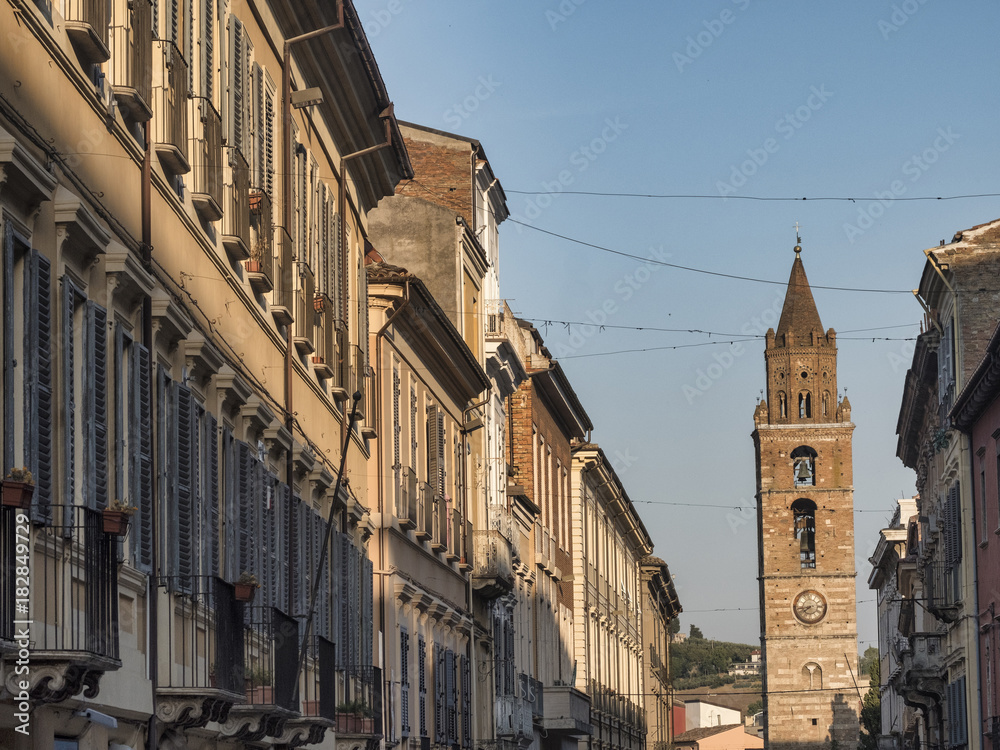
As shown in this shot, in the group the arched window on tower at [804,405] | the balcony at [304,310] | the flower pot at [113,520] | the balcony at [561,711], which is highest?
the arched window on tower at [804,405]

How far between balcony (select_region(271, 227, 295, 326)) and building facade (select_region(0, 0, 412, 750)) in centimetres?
4

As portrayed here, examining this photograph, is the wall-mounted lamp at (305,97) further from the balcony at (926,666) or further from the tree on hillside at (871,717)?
the tree on hillside at (871,717)

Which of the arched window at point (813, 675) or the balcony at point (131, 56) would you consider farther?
the arched window at point (813, 675)

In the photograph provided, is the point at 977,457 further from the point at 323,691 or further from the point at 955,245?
the point at 323,691

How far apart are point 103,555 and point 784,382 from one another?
109295 millimetres

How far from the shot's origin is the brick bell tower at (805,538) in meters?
106

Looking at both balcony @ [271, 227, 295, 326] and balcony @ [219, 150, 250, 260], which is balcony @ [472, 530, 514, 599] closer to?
balcony @ [271, 227, 295, 326]

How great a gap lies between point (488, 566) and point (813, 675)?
7919 cm

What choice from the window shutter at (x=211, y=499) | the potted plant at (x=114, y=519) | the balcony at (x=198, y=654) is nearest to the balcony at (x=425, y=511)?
the window shutter at (x=211, y=499)

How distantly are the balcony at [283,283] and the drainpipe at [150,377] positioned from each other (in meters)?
4.67

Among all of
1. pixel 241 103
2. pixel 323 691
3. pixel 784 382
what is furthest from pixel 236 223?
pixel 784 382

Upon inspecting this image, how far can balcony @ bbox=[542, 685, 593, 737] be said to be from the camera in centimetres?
4109

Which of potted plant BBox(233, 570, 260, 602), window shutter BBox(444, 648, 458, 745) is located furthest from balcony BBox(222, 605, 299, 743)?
window shutter BBox(444, 648, 458, 745)

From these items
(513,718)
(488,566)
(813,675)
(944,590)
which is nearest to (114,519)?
(488,566)
